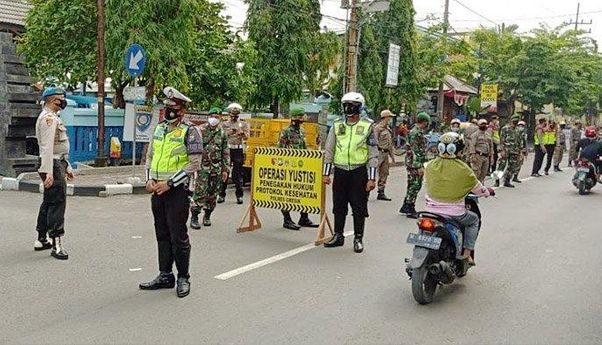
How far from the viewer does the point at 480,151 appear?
1326 centimetres

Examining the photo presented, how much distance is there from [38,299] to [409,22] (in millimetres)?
22352

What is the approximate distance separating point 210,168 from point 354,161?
244 cm

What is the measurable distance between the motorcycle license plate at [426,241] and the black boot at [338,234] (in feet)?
7.11

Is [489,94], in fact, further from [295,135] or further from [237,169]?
[295,135]

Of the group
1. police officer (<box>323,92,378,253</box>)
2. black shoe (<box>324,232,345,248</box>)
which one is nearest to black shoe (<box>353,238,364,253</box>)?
police officer (<box>323,92,378,253</box>)

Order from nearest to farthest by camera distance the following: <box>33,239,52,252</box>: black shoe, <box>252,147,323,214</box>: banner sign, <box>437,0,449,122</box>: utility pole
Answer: <box>33,239,52,252</box>: black shoe
<box>252,147,323,214</box>: banner sign
<box>437,0,449,122</box>: utility pole

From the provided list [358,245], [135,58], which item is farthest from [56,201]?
[135,58]

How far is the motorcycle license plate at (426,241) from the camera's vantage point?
18.2ft

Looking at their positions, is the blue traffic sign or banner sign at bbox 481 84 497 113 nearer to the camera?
the blue traffic sign

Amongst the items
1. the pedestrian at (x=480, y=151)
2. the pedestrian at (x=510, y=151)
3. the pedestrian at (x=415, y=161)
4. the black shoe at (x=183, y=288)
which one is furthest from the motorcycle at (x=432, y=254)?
the pedestrian at (x=510, y=151)

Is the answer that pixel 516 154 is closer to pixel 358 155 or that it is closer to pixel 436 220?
pixel 358 155

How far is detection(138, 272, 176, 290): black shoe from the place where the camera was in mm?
5766

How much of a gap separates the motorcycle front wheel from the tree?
16196 mm

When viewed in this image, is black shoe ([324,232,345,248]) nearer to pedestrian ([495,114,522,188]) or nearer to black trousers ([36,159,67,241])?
black trousers ([36,159,67,241])
